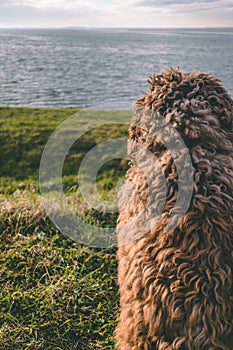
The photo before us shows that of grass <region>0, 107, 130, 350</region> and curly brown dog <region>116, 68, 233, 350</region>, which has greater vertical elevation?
curly brown dog <region>116, 68, 233, 350</region>

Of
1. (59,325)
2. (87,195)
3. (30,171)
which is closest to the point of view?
(59,325)

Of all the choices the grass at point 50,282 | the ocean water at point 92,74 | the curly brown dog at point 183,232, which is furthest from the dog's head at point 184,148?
the ocean water at point 92,74

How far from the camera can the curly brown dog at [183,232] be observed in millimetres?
1799

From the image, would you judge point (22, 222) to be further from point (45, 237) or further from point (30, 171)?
point (30, 171)

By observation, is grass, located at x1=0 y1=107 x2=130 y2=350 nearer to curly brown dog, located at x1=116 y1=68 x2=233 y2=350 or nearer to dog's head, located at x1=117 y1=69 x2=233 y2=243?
curly brown dog, located at x1=116 y1=68 x2=233 y2=350

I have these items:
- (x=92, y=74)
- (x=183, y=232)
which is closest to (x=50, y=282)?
(x=183, y=232)

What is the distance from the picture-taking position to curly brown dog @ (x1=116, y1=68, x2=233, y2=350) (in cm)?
180

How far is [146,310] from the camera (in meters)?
1.92

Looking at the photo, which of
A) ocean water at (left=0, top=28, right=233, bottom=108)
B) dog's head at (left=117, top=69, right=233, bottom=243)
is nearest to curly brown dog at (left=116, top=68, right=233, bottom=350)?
dog's head at (left=117, top=69, right=233, bottom=243)

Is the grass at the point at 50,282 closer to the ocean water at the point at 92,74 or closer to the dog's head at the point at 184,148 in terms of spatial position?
the dog's head at the point at 184,148

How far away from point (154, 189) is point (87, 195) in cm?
293

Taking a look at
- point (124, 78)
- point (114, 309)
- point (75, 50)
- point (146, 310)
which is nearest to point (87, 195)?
point (114, 309)

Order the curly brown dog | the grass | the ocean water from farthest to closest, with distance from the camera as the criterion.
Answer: the ocean water < the grass < the curly brown dog

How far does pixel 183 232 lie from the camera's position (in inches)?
73.1
